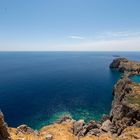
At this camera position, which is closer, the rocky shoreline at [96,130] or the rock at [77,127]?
the rocky shoreline at [96,130]

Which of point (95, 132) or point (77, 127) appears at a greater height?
point (95, 132)

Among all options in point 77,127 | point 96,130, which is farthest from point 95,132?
point 77,127

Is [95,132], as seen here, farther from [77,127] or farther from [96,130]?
[77,127]

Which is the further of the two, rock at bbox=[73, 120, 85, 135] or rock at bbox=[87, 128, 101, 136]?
rock at bbox=[73, 120, 85, 135]

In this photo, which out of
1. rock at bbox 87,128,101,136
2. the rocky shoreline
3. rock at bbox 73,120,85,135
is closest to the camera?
the rocky shoreline

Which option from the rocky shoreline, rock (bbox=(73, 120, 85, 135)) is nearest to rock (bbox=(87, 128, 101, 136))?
the rocky shoreline

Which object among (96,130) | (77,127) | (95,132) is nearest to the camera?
(95,132)

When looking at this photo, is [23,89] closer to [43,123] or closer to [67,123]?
[43,123]

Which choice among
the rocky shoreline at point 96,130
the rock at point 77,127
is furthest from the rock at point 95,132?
the rock at point 77,127

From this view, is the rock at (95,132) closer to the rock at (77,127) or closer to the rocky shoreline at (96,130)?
the rocky shoreline at (96,130)

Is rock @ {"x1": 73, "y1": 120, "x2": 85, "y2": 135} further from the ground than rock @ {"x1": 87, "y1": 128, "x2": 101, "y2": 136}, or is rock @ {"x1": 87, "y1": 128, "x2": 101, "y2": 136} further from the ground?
rock @ {"x1": 87, "y1": 128, "x2": 101, "y2": 136}

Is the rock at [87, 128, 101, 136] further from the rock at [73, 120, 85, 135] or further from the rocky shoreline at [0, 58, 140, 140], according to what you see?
the rock at [73, 120, 85, 135]

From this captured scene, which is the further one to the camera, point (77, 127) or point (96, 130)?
point (77, 127)

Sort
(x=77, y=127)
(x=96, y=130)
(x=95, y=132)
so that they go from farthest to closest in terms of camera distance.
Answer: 1. (x=77, y=127)
2. (x=96, y=130)
3. (x=95, y=132)
